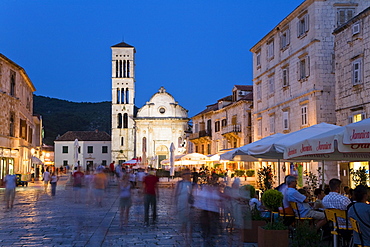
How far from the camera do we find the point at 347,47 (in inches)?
818

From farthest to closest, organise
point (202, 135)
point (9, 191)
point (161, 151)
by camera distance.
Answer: point (161, 151), point (202, 135), point (9, 191)

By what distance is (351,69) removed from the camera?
2041 centimetres

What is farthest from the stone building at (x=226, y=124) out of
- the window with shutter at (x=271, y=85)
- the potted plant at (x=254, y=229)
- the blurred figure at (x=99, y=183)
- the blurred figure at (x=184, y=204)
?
the blurred figure at (x=184, y=204)

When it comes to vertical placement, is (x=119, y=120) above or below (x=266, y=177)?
above

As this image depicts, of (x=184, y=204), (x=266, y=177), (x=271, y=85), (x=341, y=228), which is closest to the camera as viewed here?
(x=341, y=228)

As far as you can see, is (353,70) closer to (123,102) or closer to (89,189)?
(89,189)

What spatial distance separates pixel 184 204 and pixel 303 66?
18.3m

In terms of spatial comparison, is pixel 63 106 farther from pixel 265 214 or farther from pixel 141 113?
pixel 265 214

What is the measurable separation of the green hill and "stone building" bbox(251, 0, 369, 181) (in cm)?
9813

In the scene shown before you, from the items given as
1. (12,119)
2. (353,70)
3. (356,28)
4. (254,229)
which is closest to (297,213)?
(254,229)

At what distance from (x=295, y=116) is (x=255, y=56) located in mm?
9046

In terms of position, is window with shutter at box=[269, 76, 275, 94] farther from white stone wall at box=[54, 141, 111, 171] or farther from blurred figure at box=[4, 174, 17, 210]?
white stone wall at box=[54, 141, 111, 171]

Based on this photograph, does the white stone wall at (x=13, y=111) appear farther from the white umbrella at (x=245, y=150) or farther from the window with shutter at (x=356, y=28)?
the window with shutter at (x=356, y=28)

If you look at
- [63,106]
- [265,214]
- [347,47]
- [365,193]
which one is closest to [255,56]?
[347,47]
